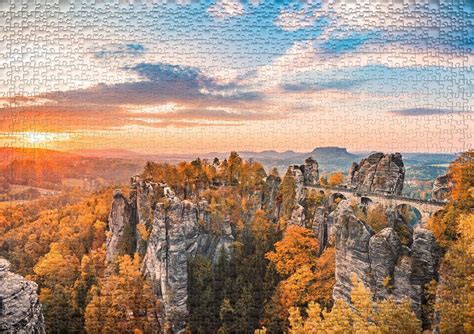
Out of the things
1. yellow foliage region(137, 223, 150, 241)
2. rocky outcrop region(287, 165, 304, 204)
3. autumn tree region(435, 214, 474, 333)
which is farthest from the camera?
rocky outcrop region(287, 165, 304, 204)

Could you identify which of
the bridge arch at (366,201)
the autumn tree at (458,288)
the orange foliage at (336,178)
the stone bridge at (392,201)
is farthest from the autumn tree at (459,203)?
the orange foliage at (336,178)

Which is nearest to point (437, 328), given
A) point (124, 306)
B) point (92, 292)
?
point (124, 306)

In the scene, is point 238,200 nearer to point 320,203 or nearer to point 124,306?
point 320,203

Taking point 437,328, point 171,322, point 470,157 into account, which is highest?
point 470,157

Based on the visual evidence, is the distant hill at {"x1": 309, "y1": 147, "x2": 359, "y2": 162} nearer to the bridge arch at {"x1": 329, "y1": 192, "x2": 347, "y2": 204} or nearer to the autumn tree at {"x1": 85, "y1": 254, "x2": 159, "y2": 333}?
the bridge arch at {"x1": 329, "y1": 192, "x2": 347, "y2": 204}

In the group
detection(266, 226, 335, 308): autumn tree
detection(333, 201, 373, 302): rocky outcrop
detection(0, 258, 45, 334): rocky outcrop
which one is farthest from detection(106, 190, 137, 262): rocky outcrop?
detection(0, 258, 45, 334): rocky outcrop

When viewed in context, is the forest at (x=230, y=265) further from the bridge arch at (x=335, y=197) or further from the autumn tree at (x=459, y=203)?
the bridge arch at (x=335, y=197)
